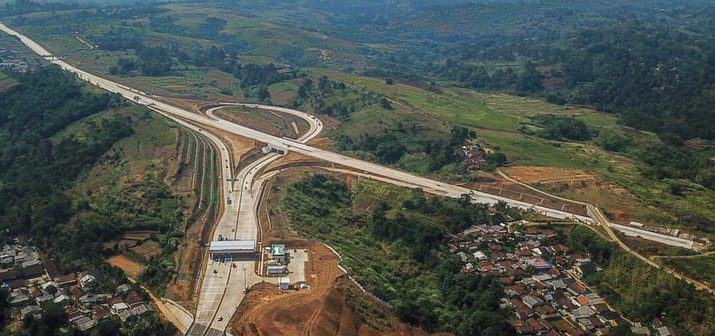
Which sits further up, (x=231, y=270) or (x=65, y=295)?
(x=65, y=295)

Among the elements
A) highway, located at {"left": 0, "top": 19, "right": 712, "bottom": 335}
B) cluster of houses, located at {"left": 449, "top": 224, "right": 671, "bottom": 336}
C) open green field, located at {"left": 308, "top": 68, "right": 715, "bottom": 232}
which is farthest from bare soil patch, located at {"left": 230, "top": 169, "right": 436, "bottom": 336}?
open green field, located at {"left": 308, "top": 68, "right": 715, "bottom": 232}

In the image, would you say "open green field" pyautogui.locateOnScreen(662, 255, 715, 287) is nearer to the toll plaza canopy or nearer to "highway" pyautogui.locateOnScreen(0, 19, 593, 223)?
"highway" pyautogui.locateOnScreen(0, 19, 593, 223)

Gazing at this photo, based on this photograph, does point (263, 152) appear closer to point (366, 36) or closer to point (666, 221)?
point (666, 221)

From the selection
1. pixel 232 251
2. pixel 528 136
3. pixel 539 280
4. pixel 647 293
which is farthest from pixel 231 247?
pixel 528 136

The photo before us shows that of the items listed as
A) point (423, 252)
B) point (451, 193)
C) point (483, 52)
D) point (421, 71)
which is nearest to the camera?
point (423, 252)

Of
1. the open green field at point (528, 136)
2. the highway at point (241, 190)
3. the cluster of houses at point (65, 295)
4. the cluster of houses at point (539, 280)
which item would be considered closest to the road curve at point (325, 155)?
the highway at point (241, 190)

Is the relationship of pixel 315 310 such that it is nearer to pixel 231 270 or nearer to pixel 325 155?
pixel 231 270

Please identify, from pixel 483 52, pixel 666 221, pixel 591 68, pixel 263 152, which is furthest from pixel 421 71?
pixel 666 221
